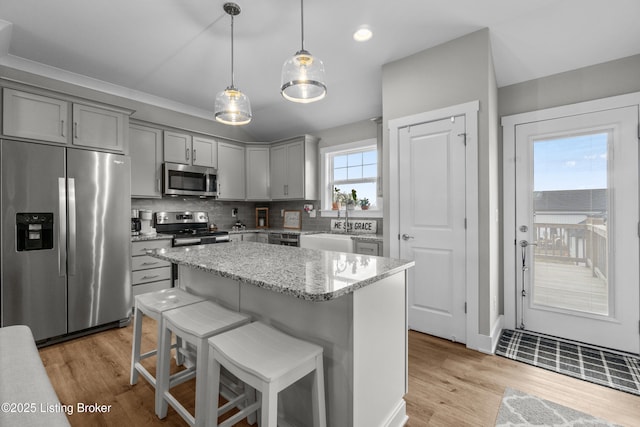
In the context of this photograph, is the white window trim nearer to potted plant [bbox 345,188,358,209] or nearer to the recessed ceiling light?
potted plant [bbox 345,188,358,209]

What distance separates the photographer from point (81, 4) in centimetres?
223

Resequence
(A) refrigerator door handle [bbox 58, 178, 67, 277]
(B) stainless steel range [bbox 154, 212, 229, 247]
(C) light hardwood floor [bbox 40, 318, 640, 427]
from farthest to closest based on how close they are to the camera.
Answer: (B) stainless steel range [bbox 154, 212, 229, 247]
(A) refrigerator door handle [bbox 58, 178, 67, 277]
(C) light hardwood floor [bbox 40, 318, 640, 427]

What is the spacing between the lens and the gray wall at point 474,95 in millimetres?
2449

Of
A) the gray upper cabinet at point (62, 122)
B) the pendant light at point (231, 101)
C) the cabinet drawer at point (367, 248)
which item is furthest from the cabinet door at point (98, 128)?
the cabinet drawer at point (367, 248)

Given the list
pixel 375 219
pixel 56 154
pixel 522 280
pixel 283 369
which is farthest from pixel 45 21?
pixel 522 280

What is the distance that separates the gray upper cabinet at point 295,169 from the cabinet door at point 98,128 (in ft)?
7.37

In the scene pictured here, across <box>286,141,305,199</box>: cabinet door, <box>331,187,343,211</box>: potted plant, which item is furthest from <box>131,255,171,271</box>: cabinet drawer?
<box>331,187,343,211</box>: potted plant

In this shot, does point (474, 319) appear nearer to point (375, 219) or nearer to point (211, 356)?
point (375, 219)

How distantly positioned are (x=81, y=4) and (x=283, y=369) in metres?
2.99

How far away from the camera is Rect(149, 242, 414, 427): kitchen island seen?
1.28 m

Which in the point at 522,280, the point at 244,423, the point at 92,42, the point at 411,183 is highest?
the point at 92,42

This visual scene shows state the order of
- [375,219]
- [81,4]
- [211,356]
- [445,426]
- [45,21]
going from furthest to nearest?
[375,219] < [45,21] < [81,4] < [445,426] < [211,356]

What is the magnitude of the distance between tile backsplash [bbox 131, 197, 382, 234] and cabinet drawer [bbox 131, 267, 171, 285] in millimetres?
984

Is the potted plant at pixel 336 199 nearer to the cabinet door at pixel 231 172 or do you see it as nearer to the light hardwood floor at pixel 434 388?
the cabinet door at pixel 231 172
